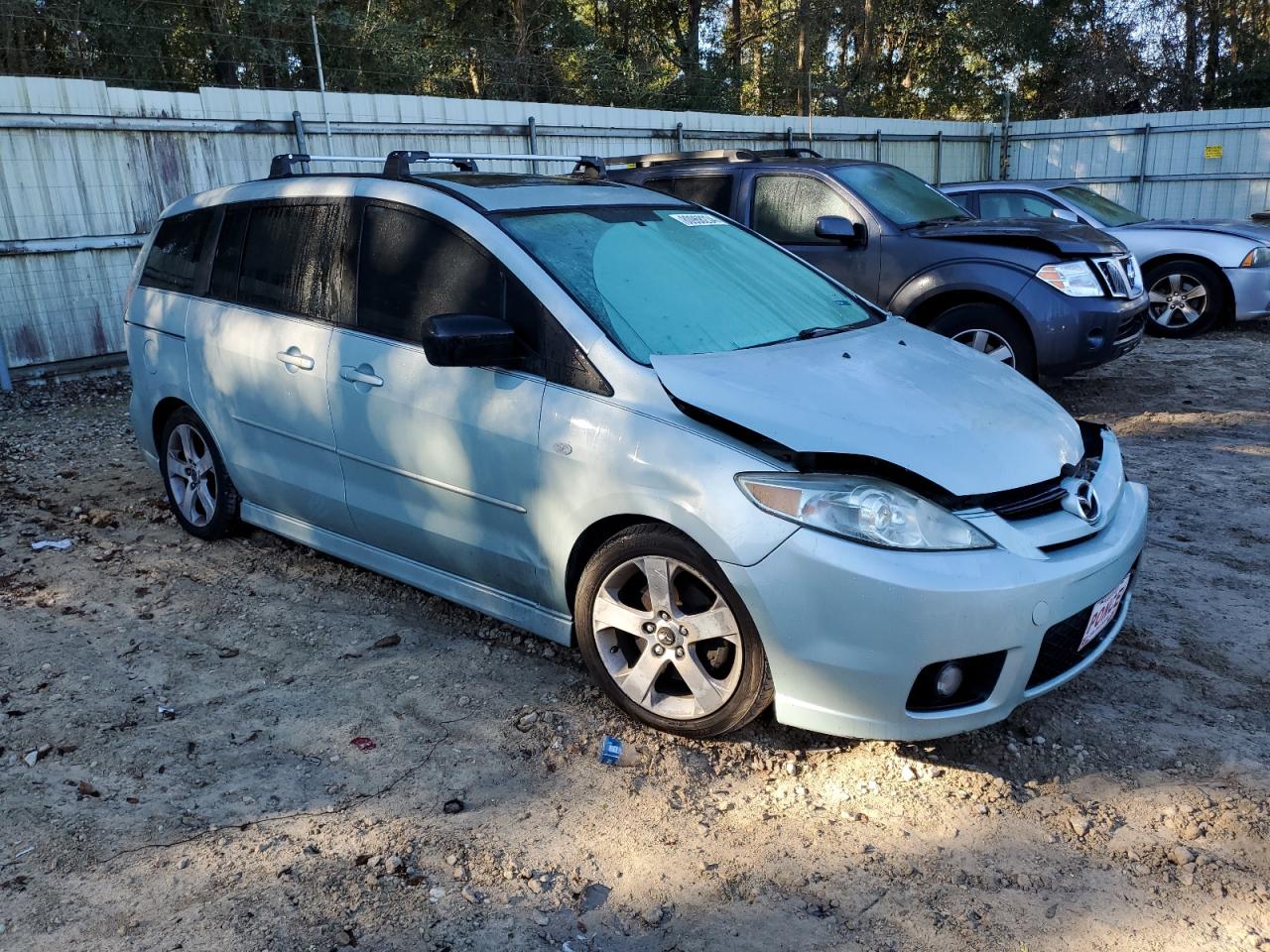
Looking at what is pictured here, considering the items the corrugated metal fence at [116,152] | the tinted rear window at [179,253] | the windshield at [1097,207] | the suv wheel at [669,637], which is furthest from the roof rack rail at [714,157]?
the suv wheel at [669,637]

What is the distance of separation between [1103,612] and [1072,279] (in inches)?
177

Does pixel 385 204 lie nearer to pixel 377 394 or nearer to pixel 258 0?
pixel 377 394

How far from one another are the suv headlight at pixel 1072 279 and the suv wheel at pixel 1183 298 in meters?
3.46

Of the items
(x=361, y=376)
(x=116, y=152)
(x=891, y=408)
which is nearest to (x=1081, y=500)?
(x=891, y=408)

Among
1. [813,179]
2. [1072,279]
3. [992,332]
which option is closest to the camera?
[1072,279]

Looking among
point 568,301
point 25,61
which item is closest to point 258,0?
point 25,61

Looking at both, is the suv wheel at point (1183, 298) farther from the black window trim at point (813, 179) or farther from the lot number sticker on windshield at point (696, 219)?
the lot number sticker on windshield at point (696, 219)

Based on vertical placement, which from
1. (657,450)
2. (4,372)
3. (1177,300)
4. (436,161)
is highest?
(436,161)

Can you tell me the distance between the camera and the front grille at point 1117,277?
23.7 feet

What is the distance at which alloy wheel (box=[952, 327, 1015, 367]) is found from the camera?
23.6 ft

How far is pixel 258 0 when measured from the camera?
18.2m

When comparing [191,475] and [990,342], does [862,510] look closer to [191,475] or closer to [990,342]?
[191,475]

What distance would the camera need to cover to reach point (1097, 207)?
10.8 m

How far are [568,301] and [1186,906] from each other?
2.49 meters
